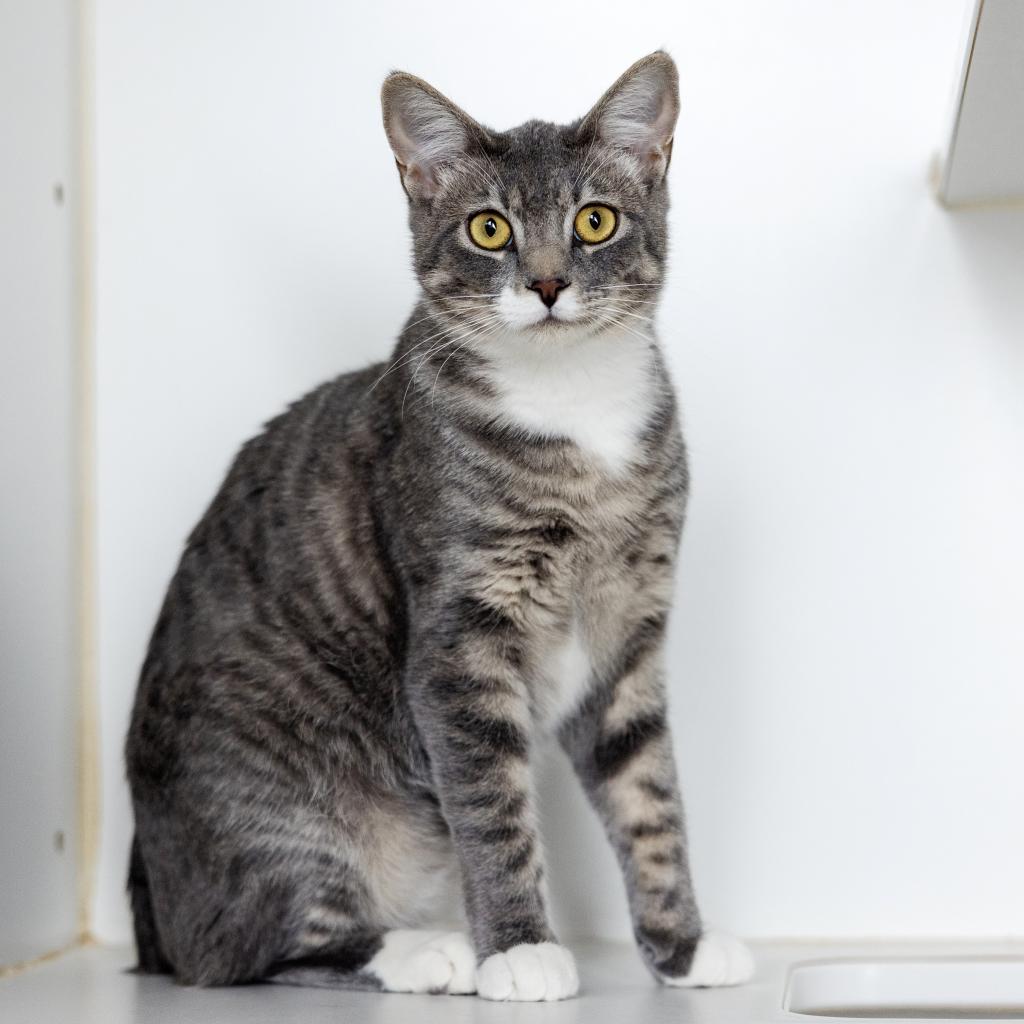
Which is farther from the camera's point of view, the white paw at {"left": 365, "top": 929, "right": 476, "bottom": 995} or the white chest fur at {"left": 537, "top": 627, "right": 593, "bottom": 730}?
the white chest fur at {"left": 537, "top": 627, "right": 593, "bottom": 730}

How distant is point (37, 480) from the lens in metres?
1.93

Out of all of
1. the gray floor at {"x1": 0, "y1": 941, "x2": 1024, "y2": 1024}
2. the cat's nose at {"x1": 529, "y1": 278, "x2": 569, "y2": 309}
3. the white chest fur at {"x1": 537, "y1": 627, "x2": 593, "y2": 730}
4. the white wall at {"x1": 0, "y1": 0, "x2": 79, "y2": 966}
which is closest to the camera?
the gray floor at {"x1": 0, "y1": 941, "x2": 1024, "y2": 1024}

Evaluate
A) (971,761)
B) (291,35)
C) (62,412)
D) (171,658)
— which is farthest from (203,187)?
(971,761)

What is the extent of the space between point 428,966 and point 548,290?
759 millimetres

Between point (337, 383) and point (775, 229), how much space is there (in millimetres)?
686

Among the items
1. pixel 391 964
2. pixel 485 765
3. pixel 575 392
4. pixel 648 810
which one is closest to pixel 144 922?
pixel 391 964

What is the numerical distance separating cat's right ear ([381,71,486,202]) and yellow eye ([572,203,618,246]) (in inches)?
6.3

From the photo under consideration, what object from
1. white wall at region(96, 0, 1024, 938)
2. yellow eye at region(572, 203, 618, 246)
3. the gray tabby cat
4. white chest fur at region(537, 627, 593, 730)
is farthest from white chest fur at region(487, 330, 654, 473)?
white wall at region(96, 0, 1024, 938)

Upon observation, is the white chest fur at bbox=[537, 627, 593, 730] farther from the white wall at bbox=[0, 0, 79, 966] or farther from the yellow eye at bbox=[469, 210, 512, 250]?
the white wall at bbox=[0, 0, 79, 966]

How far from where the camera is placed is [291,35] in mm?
2076

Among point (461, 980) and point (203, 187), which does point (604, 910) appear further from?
point (203, 187)

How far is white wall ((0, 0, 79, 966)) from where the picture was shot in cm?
182

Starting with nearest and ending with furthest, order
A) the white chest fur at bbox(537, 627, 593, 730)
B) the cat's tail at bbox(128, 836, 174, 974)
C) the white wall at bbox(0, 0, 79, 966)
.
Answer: the white chest fur at bbox(537, 627, 593, 730)
the cat's tail at bbox(128, 836, 174, 974)
the white wall at bbox(0, 0, 79, 966)

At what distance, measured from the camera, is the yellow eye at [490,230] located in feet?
5.05
